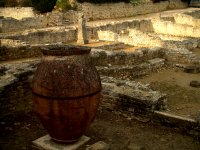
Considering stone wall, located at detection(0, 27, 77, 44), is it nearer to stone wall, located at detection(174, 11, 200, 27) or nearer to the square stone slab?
stone wall, located at detection(174, 11, 200, 27)

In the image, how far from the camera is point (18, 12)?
1234 inches

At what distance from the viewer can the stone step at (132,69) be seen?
456 inches

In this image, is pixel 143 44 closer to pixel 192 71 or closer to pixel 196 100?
pixel 192 71

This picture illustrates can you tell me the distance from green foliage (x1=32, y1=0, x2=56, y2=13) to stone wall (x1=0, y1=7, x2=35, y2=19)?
63 cm

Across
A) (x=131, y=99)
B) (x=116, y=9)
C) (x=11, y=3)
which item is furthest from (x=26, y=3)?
(x=131, y=99)

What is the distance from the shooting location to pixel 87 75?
229 inches

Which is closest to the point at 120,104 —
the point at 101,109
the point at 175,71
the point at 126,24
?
the point at 101,109

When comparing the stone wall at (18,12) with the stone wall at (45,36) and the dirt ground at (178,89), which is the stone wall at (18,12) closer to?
the stone wall at (45,36)

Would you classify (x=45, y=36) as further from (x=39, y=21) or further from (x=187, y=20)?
(x=187, y=20)

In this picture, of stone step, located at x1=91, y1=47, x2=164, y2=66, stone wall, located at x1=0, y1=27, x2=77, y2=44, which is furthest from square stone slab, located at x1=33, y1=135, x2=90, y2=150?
stone wall, located at x1=0, y1=27, x2=77, y2=44

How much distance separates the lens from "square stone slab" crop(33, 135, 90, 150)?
20.0 ft

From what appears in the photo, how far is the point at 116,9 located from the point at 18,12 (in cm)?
952

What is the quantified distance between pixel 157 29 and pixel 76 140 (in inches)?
837

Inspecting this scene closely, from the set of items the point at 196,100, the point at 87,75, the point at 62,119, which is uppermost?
the point at 87,75
